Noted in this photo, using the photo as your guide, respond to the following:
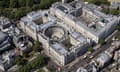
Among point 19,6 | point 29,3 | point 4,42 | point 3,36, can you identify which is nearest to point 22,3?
point 19,6

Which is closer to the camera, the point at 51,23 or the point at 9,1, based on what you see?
the point at 51,23

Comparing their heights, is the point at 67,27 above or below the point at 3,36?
above

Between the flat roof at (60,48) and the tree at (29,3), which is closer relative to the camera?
the flat roof at (60,48)

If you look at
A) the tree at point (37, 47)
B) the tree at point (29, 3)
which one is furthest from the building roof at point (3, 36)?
the tree at point (29, 3)

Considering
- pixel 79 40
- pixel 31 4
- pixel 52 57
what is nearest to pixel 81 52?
pixel 79 40

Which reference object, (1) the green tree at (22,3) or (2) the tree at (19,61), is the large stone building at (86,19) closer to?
(1) the green tree at (22,3)

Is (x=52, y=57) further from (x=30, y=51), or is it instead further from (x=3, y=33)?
(x=3, y=33)

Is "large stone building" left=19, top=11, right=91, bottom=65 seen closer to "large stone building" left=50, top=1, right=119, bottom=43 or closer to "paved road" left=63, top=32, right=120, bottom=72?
"paved road" left=63, top=32, right=120, bottom=72

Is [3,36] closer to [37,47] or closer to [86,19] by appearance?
[37,47]

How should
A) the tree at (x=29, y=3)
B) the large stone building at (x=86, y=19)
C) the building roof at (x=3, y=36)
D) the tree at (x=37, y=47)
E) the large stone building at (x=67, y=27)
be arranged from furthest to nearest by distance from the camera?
the tree at (x=29, y=3) → the large stone building at (x=86, y=19) → the building roof at (x=3, y=36) → the tree at (x=37, y=47) → the large stone building at (x=67, y=27)

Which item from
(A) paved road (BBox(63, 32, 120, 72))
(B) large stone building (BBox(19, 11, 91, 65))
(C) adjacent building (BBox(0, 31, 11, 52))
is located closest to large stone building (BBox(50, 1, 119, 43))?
(A) paved road (BBox(63, 32, 120, 72))

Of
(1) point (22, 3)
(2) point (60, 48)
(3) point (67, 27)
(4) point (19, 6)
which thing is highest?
(1) point (22, 3)
